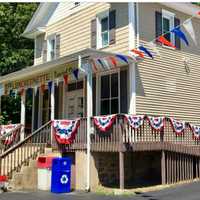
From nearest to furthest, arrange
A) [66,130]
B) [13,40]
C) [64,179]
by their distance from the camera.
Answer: [64,179] → [66,130] → [13,40]

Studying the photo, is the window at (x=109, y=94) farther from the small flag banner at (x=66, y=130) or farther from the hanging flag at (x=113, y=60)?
the small flag banner at (x=66, y=130)

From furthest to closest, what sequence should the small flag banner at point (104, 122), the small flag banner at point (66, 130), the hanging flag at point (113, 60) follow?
the hanging flag at point (113, 60)
the small flag banner at point (66, 130)
the small flag banner at point (104, 122)

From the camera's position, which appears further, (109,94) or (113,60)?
(109,94)

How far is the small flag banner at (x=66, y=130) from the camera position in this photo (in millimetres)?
15227

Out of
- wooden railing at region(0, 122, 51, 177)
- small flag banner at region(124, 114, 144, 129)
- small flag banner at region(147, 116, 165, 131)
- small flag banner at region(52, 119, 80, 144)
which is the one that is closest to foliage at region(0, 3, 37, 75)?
wooden railing at region(0, 122, 51, 177)

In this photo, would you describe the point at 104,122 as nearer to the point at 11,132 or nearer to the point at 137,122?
the point at 137,122

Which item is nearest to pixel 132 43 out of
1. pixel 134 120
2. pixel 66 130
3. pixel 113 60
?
pixel 113 60

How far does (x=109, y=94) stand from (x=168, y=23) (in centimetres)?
418

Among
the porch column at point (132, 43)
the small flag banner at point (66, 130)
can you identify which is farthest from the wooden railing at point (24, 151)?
the porch column at point (132, 43)

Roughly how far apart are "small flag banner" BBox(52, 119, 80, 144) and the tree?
39.5 ft

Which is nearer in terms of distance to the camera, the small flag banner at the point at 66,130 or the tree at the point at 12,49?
the small flag banner at the point at 66,130

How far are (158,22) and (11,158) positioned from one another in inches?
325

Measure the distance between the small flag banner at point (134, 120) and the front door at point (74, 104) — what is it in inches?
198

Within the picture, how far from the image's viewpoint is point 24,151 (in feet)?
51.8
